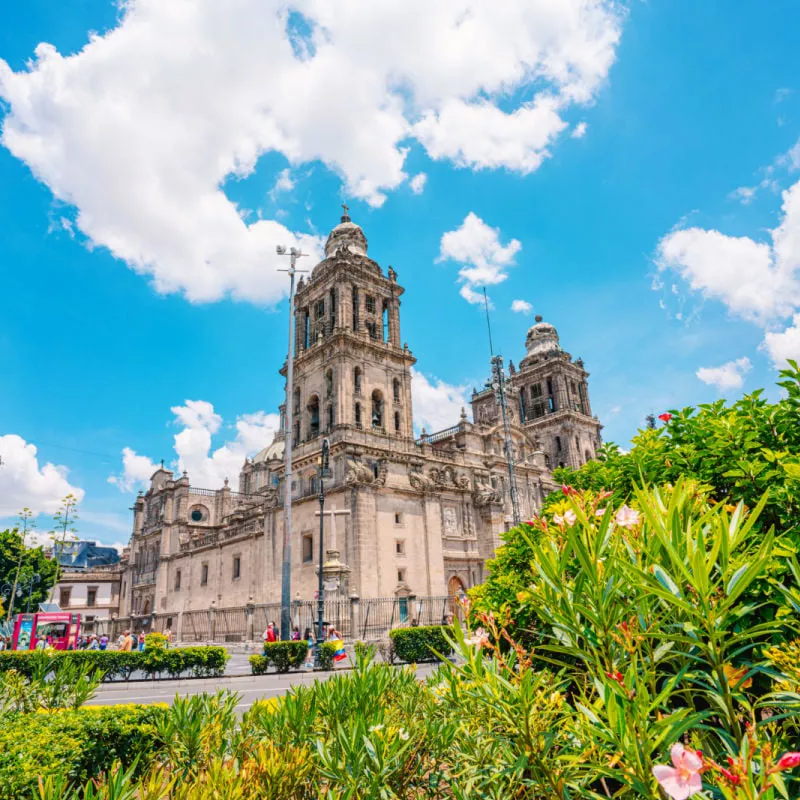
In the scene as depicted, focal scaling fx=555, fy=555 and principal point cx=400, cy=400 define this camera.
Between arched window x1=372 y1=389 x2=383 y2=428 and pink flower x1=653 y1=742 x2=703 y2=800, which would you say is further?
arched window x1=372 y1=389 x2=383 y2=428

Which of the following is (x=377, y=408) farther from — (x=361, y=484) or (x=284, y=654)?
(x=284, y=654)

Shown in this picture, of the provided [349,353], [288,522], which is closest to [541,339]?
[349,353]

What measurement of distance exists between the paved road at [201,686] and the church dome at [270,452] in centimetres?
3271

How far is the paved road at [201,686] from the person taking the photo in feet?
42.6

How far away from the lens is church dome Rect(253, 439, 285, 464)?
51.0 meters

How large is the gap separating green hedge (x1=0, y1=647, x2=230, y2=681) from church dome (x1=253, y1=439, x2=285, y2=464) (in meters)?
32.1

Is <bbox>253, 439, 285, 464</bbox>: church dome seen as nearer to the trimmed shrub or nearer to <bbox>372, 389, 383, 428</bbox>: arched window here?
<bbox>372, 389, 383, 428</bbox>: arched window

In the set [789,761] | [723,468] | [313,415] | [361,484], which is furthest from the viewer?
[313,415]

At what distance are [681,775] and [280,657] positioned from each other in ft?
57.9

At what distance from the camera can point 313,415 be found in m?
34.4

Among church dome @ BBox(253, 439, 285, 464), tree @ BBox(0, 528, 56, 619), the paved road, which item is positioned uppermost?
church dome @ BBox(253, 439, 285, 464)

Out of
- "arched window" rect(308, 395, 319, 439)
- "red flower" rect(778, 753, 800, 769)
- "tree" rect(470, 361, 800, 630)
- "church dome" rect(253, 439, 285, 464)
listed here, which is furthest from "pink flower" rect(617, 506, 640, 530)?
"church dome" rect(253, 439, 285, 464)

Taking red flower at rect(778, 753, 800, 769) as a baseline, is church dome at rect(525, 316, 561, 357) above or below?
above

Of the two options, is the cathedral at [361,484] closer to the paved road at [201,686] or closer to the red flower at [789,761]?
the paved road at [201,686]
